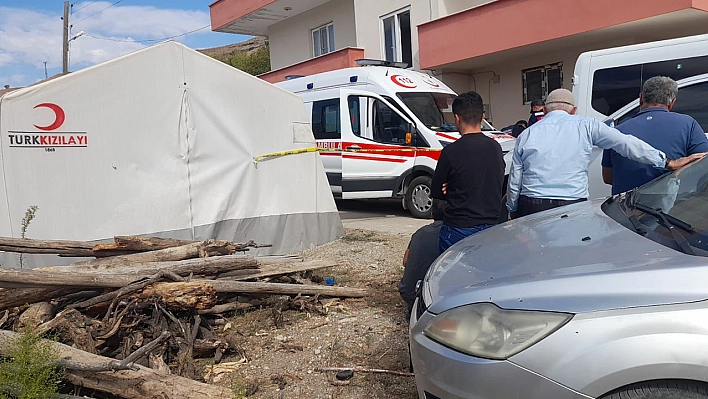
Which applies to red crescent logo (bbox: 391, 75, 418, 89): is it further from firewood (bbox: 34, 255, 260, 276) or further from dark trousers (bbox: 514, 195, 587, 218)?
dark trousers (bbox: 514, 195, 587, 218)

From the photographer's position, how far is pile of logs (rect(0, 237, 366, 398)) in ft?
10.3

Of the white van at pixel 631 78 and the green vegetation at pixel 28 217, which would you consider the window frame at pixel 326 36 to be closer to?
the white van at pixel 631 78

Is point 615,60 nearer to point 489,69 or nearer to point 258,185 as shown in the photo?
point 258,185

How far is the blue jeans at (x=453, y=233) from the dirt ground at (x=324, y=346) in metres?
0.87

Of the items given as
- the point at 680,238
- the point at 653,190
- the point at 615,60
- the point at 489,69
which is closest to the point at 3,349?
the point at 680,238

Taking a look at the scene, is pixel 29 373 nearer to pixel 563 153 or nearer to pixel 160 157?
pixel 563 153

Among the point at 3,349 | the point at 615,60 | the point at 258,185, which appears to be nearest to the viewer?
the point at 3,349

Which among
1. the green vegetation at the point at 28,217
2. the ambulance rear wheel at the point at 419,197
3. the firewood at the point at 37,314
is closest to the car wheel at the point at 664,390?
the firewood at the point at 37,314

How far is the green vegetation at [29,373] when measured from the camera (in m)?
2.85

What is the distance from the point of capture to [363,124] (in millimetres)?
10156

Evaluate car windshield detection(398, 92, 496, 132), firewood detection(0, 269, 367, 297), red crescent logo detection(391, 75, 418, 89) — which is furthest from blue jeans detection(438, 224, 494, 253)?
red crescent logo detection(391, 75, 418, 89)

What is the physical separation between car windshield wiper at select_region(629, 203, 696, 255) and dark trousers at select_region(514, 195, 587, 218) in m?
0.93

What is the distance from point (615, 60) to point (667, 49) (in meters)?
0.56

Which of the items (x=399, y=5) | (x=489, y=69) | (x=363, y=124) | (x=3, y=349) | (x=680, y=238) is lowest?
(x=3, y=349)
